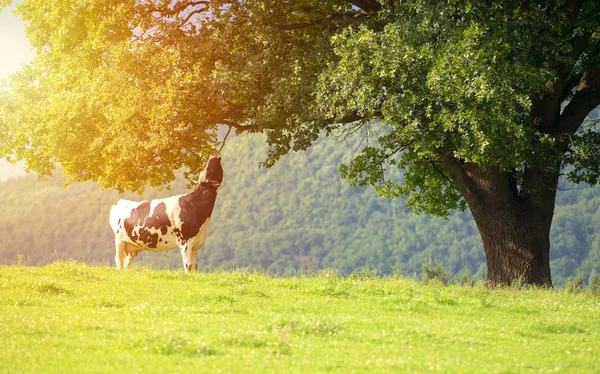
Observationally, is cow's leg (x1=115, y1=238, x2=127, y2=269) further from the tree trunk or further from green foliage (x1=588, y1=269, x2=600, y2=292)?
green foliage (x1=588, y1=269, x2=600, y2=292)

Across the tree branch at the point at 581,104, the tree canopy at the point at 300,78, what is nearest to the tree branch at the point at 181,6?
the tree canopy at the point at 300,78

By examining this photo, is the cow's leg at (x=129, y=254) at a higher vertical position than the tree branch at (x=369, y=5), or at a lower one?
lower

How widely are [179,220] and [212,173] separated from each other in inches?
72.0

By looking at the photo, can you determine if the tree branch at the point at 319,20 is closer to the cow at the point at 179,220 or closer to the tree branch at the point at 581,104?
the cow at the point at 179,220

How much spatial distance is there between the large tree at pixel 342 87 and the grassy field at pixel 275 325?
429 centimetres

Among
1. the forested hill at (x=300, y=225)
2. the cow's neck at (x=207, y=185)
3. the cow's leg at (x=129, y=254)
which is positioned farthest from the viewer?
the forested hill at (x=300, y=225)

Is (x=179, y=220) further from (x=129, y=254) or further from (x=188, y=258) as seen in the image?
(x=129, y=254)

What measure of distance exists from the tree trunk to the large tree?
0.05 metres

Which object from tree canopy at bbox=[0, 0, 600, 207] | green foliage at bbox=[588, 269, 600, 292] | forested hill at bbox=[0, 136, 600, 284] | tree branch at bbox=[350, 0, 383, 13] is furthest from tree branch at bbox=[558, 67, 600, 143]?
forested hill at bbox=[0, 136, 600, 284]

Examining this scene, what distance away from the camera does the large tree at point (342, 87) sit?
2073cm

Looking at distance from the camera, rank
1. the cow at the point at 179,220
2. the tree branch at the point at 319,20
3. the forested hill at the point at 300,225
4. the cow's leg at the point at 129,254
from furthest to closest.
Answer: the forested hill at the point at 300,225, the cow's leg at the point at 129,254, the tree branch at the point at 319,20, the cow at the point at 179,220

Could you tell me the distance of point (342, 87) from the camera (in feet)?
72.3

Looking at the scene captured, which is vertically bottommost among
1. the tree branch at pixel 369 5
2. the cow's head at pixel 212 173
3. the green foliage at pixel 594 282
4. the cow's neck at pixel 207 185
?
the green foliage at pixel 594 282

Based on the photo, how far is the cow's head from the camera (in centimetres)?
2331
